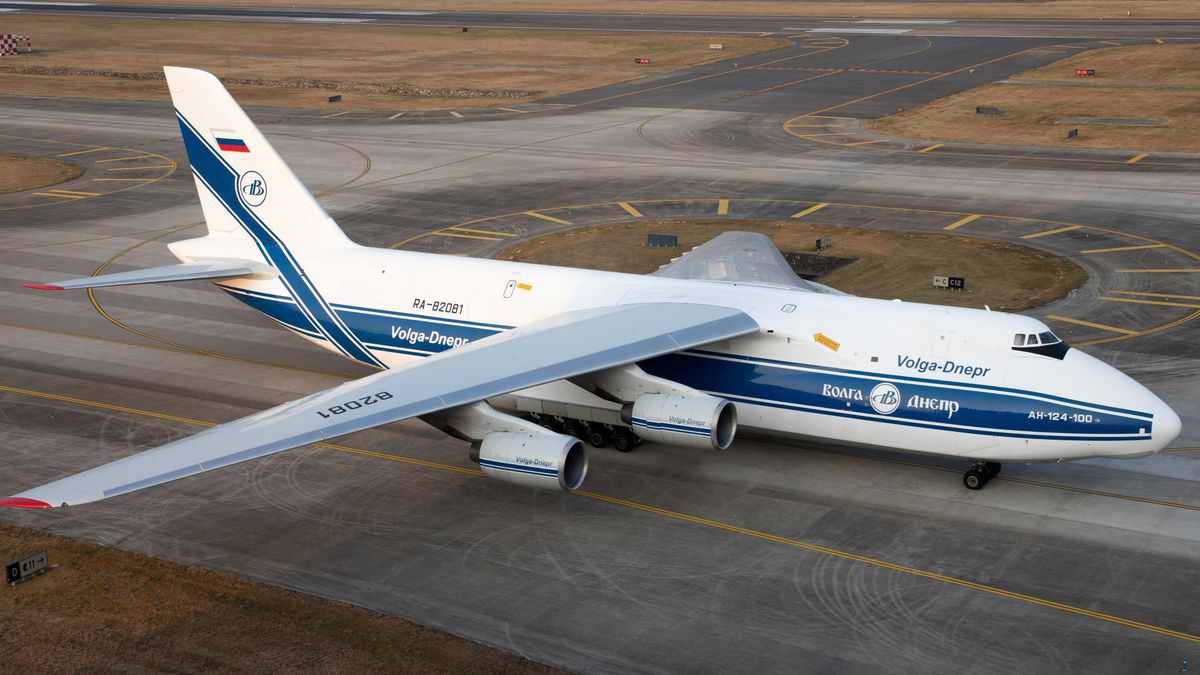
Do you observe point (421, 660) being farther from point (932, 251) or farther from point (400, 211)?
point (400, 211)

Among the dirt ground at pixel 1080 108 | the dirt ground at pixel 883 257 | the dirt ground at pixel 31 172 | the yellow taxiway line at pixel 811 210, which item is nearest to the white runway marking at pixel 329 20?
the dirt ground at pixel 31 172

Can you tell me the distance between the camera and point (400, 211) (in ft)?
200

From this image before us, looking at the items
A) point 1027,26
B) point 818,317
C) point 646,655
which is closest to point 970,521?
point 818,317

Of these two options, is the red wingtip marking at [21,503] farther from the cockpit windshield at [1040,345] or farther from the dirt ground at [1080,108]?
the dirt ground at [1080,108]

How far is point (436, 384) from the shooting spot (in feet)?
89.9

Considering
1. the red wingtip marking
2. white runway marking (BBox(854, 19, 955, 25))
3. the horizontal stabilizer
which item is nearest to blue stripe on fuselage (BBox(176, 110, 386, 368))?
the horizontal stabilizer

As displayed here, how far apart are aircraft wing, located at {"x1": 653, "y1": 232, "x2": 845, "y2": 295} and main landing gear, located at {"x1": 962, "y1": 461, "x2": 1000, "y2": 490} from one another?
8.36 m

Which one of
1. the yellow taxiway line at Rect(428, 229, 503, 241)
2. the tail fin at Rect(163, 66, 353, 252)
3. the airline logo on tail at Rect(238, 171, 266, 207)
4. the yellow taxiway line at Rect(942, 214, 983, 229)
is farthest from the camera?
the yellow taxiway line at Rect(942, 214, 983, 229)

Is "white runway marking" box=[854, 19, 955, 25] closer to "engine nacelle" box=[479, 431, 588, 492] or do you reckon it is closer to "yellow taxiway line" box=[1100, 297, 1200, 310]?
"yellow taxiway line" box=[1100, 297, 1200, 310]

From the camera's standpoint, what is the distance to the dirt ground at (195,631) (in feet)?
75.2

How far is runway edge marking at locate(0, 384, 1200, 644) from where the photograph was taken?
2432cm

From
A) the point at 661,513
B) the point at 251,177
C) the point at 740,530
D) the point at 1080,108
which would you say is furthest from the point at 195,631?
the point at 1080,108

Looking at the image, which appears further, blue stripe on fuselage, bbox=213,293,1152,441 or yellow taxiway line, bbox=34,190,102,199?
yellow taxiway line, bbox=34,190,102,199

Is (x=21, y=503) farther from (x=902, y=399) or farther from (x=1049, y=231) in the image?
(x=1049, y=231)
